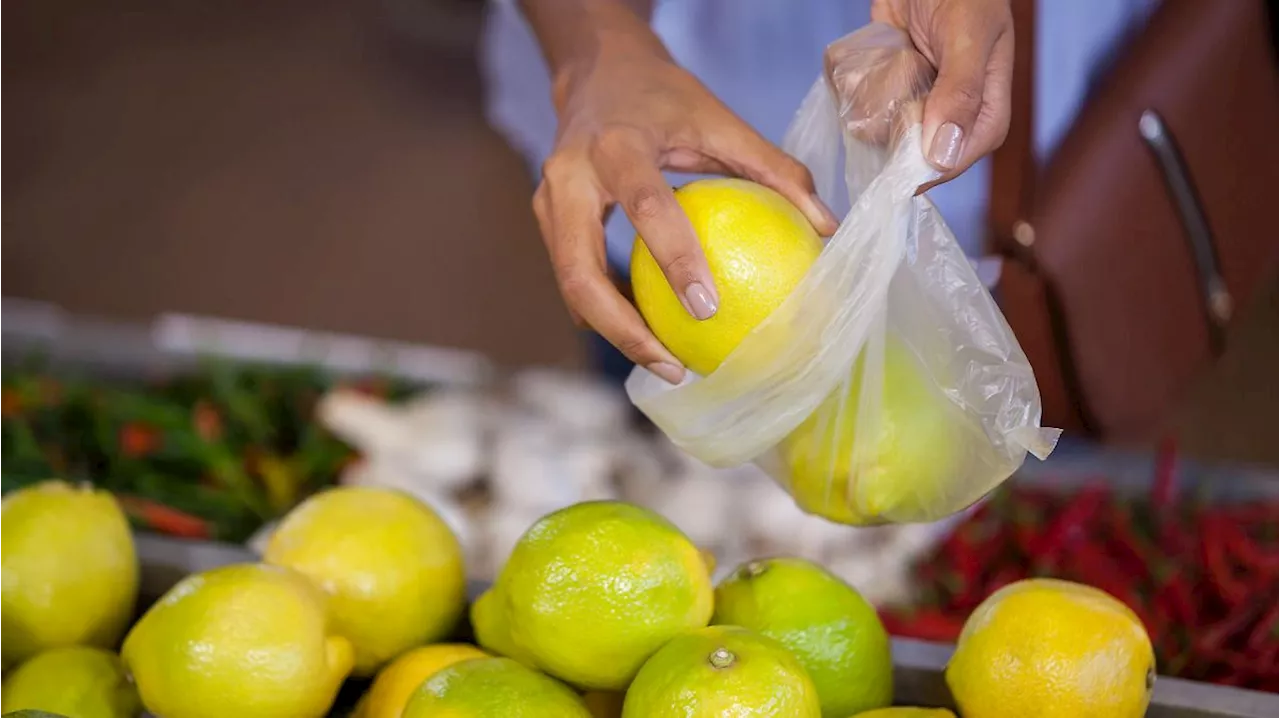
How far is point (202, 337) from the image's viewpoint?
203cm

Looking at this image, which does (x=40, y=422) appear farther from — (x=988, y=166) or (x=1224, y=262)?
(x=1224, y=262)

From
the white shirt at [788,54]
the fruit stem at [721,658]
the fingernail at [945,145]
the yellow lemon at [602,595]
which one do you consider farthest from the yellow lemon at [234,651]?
the white shirt at [788,54]

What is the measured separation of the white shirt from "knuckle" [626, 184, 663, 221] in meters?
0.69

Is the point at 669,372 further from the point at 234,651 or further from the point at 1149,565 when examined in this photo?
the point at 1149,565

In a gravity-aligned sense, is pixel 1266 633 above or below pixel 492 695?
below

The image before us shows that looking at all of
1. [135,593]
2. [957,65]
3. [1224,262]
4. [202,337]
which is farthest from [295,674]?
[202,337]

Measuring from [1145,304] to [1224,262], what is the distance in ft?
0.47

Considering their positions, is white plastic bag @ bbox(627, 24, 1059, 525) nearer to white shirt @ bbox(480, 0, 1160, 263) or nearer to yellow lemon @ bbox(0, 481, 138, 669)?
yellow lemon @ bbox(0, 481, 138, 669)

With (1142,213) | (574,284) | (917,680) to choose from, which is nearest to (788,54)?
(1142,213)

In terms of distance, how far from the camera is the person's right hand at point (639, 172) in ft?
2.47

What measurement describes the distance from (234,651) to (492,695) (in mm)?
166

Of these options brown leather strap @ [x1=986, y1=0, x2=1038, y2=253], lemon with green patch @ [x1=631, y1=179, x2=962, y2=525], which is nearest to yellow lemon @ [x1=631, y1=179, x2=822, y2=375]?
lemon with green patch @ [x1=631, y1=179, x2=962, y2=525]

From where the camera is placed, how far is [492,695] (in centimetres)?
70

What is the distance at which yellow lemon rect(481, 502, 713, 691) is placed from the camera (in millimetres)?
724
